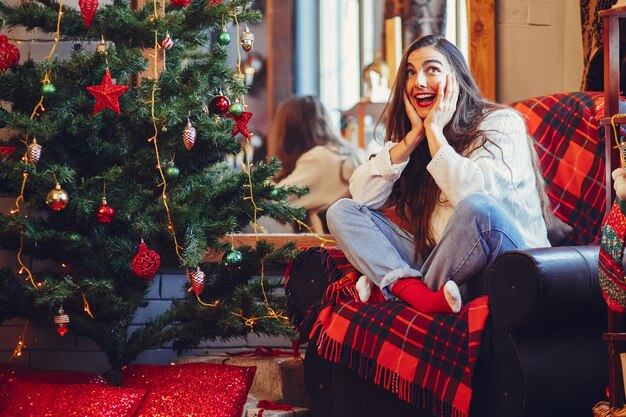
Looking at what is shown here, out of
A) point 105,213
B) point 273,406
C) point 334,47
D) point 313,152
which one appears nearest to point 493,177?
point 273,406

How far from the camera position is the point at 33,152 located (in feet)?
7.59

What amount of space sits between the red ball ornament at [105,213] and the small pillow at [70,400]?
473 millimetres

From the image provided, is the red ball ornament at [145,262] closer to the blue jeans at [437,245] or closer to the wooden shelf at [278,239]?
the blue jeans at [437,245]

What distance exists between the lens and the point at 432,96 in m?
2.68

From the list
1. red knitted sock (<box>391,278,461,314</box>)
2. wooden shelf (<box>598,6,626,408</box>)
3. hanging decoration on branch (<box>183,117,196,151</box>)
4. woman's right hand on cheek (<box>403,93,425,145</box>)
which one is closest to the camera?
wooden shelf (<box>598,6,626,408</box>)

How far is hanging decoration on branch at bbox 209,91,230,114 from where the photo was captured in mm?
2486

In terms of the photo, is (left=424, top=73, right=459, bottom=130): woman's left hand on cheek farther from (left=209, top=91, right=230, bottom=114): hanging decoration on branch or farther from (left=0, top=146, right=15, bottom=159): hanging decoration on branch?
(left=0, top=146, right=15, bottom=159): hanging decoration on branch

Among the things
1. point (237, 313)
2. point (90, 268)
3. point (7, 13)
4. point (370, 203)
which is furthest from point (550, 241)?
point (7, 13)

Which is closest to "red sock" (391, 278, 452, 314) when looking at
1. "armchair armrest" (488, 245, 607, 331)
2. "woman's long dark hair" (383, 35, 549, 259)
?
"armchair armrest" (488, 245, 607, 331)

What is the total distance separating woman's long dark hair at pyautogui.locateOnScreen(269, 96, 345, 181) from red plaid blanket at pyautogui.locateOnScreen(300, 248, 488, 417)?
119 cm

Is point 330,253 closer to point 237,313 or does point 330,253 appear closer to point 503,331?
point 237,313

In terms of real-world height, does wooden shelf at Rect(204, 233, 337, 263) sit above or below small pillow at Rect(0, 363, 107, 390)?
above

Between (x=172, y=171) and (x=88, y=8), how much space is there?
19.5 inches

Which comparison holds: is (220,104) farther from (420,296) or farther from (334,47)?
(334,47)
